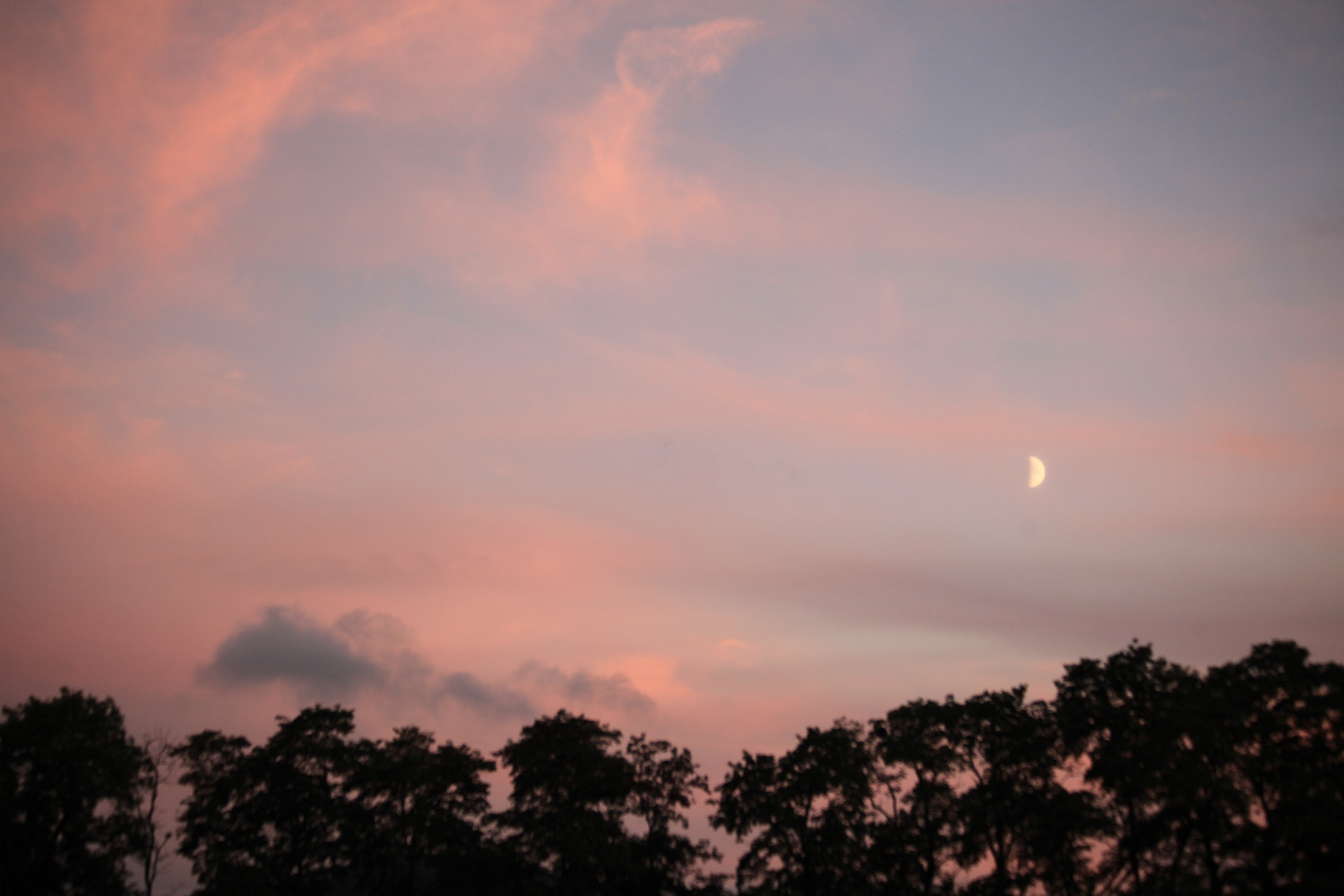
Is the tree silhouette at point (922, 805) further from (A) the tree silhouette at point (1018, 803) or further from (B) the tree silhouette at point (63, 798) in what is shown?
(B) the tree silhouette at point (63, 798)

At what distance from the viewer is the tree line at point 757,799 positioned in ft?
122

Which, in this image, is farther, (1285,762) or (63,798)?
(63,798)

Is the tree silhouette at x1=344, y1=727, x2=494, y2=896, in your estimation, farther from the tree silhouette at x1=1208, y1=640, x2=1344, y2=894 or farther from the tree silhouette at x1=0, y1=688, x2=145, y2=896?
the tree silhouette at x1=1208, y1=640, x2=1344, y2=894

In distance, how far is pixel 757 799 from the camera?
53.0m

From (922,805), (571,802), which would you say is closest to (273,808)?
(571,802)

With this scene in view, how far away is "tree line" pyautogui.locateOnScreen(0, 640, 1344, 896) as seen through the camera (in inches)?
1465

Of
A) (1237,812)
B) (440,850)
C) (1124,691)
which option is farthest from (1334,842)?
(440,850)

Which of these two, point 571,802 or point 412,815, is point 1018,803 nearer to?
point 571,802

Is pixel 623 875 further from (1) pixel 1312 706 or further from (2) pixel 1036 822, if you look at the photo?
(1) pixel 1312 706

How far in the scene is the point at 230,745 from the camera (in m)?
56.2

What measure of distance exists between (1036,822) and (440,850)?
116 ft

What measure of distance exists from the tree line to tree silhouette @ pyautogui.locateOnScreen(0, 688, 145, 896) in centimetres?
10

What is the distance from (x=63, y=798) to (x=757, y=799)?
40.1m

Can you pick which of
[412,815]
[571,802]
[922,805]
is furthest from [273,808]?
[922,805]
